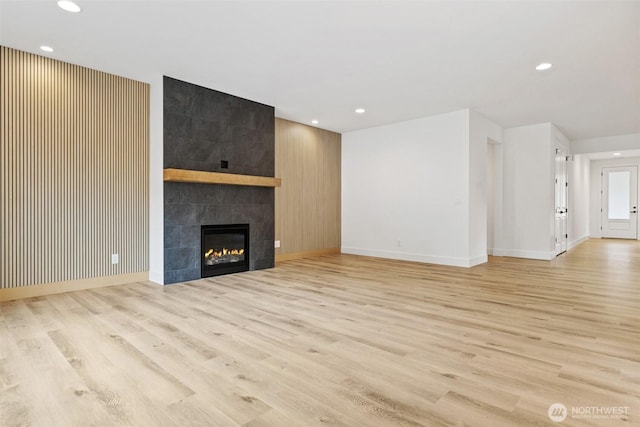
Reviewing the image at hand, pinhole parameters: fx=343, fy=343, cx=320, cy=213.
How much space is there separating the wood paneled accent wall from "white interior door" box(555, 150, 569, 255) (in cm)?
466

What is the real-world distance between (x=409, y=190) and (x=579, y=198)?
21.5 ft

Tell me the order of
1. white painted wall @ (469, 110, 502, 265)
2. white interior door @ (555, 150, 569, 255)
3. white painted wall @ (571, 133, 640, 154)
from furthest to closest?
white painted wall @ (571, 133, 640, 154) → white interior door @ (555, 150, 569, 255) → white painted wall @ (469, 110, 502, 265)

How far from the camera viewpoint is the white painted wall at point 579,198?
8969 millimetres

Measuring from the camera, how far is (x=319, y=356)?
2.32 meters

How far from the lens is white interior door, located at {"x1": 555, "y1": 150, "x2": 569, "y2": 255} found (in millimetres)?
7302

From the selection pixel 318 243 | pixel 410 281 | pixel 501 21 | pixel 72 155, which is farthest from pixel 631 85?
pixel 72 155

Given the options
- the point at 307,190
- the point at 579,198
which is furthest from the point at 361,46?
the point at 579,198

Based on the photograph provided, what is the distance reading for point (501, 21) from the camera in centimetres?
305

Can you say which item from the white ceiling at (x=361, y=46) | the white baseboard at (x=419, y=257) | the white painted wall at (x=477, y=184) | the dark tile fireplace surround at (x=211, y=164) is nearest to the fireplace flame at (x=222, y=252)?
the dark tile fireplace surround at (x=211, y=164)

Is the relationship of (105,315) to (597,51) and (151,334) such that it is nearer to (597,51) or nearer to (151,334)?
(151,334)

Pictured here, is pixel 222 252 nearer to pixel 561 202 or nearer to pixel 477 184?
pixel 477 184

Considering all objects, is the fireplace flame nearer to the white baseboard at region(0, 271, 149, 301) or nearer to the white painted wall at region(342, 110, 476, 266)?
the white baseboard at region(0, 271, 149, 301)

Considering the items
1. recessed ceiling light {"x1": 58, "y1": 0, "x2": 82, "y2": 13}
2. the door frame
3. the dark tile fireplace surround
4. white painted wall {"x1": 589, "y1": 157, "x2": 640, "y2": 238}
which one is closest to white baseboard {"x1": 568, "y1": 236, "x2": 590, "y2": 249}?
white painted wall {"x1": 589, "y1": 157, "x2": 640, "y2": 238}

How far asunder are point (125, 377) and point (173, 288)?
7.78ft
